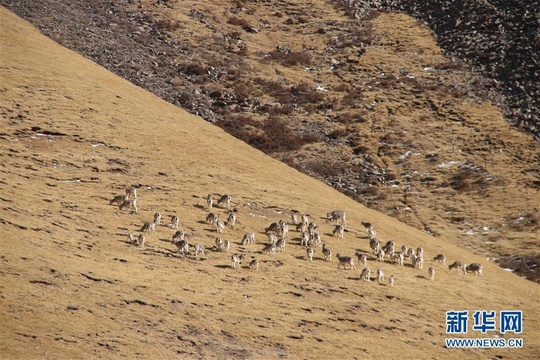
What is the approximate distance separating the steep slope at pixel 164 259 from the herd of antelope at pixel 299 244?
402mm

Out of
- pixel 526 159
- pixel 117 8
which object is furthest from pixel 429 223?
pixel 117 8

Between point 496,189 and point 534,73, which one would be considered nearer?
point 496,189

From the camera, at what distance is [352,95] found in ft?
253

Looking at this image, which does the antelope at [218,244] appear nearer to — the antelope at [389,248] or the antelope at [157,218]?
the antelope at [157,218]

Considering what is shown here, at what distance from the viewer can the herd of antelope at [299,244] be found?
39.4 m

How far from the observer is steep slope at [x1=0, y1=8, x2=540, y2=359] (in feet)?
104

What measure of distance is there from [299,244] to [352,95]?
3568 centimetres

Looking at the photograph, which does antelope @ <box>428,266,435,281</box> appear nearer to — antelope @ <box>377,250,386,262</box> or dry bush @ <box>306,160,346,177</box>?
antelope @ <box>377,250,386,262</box>

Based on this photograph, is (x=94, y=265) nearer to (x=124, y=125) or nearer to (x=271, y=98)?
(x=124, y=125)

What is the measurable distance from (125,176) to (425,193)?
24.1 m

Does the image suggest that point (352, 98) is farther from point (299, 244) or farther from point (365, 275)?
point (365, 275)

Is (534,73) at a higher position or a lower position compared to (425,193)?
higher

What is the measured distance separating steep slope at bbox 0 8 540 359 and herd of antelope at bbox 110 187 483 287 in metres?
0.40

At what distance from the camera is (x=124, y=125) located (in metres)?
52.4
